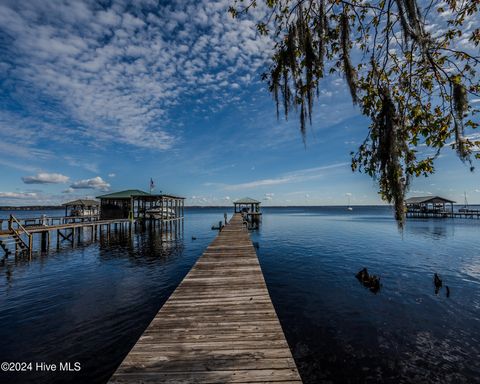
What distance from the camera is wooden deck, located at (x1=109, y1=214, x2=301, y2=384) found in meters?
2.99

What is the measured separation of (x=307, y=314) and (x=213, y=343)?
5909 millimetres

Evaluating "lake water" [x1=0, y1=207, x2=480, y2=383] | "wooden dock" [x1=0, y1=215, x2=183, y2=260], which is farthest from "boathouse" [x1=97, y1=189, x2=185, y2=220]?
"lake water" [x1=0, y1=207, x2=480, y2=383]

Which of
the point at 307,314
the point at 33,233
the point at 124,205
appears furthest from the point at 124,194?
the point at 307,314

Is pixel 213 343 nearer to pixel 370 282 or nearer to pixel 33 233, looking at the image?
pixel 370 282

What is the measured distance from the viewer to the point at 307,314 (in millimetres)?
8422

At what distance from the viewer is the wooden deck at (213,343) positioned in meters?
2.99

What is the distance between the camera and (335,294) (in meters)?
10.3

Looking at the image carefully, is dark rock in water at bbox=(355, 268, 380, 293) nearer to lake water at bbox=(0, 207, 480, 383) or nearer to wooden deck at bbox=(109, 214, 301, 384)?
lake water at bbox=(0, 207, 480, 383)

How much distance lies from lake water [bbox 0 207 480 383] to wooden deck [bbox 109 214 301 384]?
90.9 inches

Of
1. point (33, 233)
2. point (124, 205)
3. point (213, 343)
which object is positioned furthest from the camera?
point (124, 205)

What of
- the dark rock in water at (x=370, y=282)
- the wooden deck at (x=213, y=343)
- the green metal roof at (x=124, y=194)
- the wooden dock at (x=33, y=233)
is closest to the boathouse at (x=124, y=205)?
the green metal roof at (x=124, y=194)

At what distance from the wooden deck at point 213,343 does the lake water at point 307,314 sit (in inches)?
90.9

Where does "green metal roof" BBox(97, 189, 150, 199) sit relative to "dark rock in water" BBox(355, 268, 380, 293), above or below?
above

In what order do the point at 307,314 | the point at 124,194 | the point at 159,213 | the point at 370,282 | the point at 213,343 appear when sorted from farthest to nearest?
the point at 159,213, the point at 124,194, the point at 370,282, the point at 307,314, the point at 213,343
